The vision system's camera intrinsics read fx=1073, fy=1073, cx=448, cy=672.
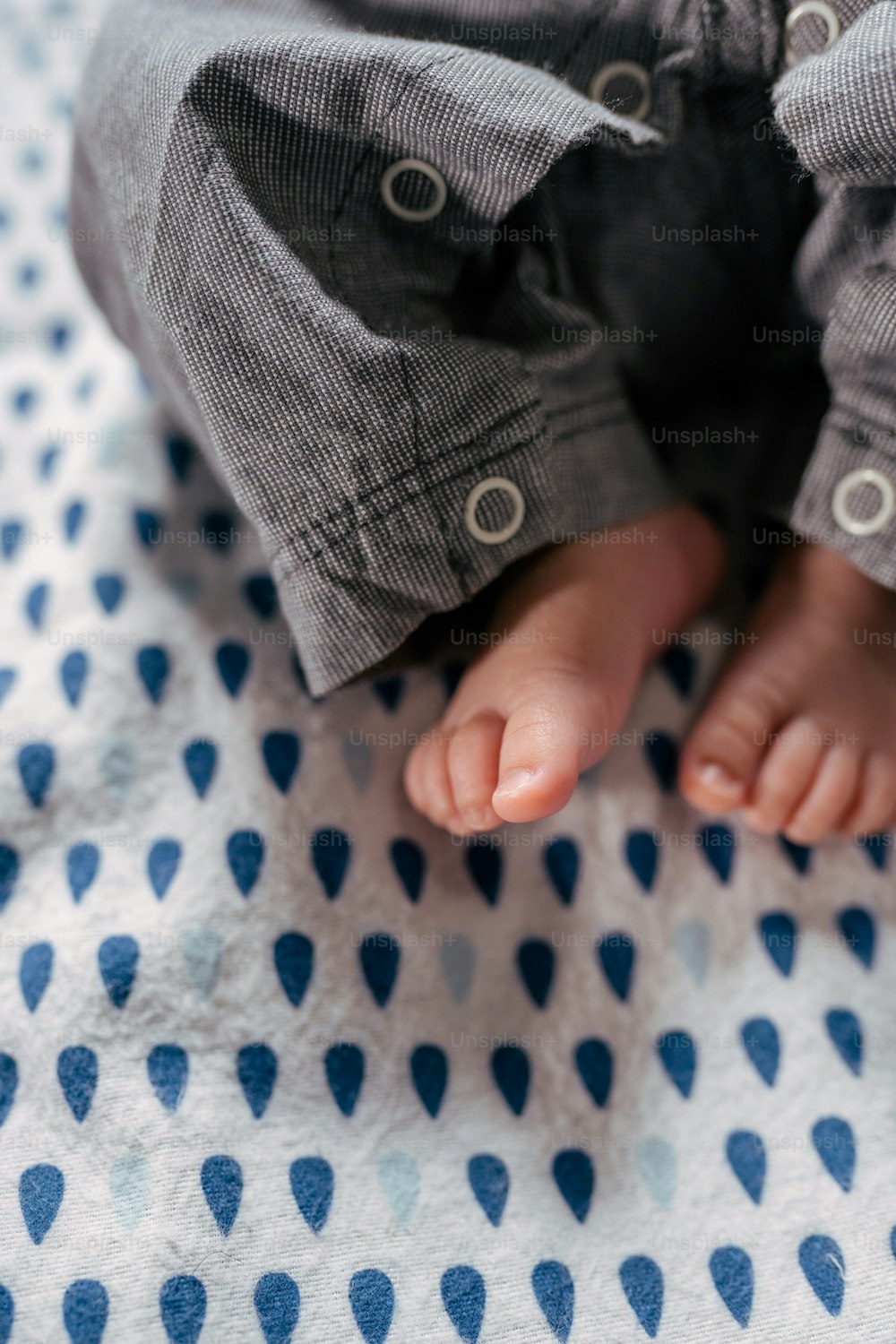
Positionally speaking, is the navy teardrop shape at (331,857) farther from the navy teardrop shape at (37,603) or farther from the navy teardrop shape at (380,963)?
the navy teardrop shape at (37,603)

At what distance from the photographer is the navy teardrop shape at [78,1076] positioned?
540mm

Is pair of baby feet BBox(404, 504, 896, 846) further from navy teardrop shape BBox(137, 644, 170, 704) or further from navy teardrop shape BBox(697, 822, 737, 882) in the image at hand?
navy teardrop shape BBox(137, 644, 170, 704)

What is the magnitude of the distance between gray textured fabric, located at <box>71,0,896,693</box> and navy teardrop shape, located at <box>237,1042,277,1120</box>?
0.66 ft

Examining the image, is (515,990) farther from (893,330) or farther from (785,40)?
(785,40)

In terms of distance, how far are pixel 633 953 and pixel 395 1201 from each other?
0.62ft

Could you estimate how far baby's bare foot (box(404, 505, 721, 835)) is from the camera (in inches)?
22.1

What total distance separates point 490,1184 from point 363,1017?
0.35ft

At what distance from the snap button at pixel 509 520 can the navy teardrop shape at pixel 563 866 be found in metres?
0.19

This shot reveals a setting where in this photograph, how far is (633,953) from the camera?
62 centimetres

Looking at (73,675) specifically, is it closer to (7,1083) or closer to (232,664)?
(232,664)

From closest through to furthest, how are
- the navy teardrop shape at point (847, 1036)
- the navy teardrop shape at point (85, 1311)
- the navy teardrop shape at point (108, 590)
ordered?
the navy teardrop shape at point (85, 1311)
the navy teardrop shape at point (847, 1036)
the navy teardrop shape at point (108, 590)

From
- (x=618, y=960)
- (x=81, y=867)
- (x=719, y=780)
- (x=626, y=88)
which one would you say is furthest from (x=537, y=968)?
(x=626, y=88)

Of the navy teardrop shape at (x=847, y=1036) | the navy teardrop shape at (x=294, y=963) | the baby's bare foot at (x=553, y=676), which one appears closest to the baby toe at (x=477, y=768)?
the baby's bare foot at (x=553, y=676)

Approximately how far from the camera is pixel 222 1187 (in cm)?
53
